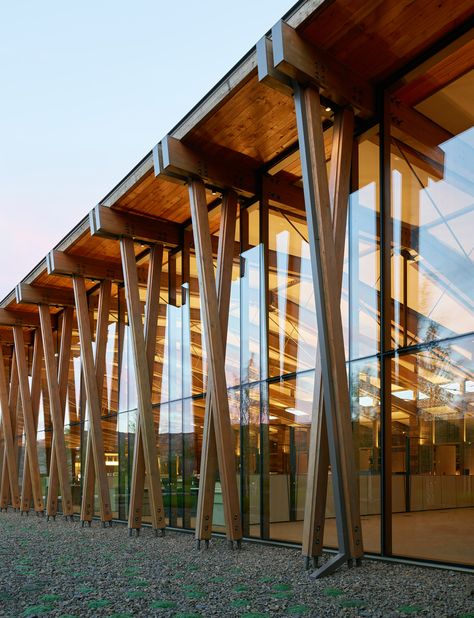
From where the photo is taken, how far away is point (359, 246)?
1091cm

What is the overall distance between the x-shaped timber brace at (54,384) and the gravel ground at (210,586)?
692 cm

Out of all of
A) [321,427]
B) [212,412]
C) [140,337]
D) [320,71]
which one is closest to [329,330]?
[321,427]

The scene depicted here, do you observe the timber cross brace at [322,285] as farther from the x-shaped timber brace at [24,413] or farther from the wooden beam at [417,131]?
the x-shaped timber brace at [24,413]

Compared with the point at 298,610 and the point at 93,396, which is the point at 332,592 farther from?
the point at 93,396

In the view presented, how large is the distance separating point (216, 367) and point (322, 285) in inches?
127

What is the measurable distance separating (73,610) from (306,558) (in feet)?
10.5

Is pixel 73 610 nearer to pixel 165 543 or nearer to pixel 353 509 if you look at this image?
pixel 353 509

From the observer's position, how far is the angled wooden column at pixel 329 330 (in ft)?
29.0

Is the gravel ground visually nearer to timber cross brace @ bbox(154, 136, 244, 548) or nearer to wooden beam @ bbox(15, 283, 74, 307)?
timber cross brace @ bbox(154, 136, 244, 548)

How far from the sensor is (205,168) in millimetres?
12203

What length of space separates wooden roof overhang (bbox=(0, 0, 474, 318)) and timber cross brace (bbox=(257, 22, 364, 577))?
0.18 ft

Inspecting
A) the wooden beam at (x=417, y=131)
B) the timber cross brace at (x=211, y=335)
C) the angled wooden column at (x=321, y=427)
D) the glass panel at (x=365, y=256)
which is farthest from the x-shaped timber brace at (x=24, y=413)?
the wooden beam at (x=417, y=131)

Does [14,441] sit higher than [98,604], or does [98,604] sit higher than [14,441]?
[98,604]

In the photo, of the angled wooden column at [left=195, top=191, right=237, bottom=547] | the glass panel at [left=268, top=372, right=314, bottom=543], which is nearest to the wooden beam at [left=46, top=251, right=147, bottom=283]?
the angled wooden column at [left=195, top=191, right=237, bottom=547]
